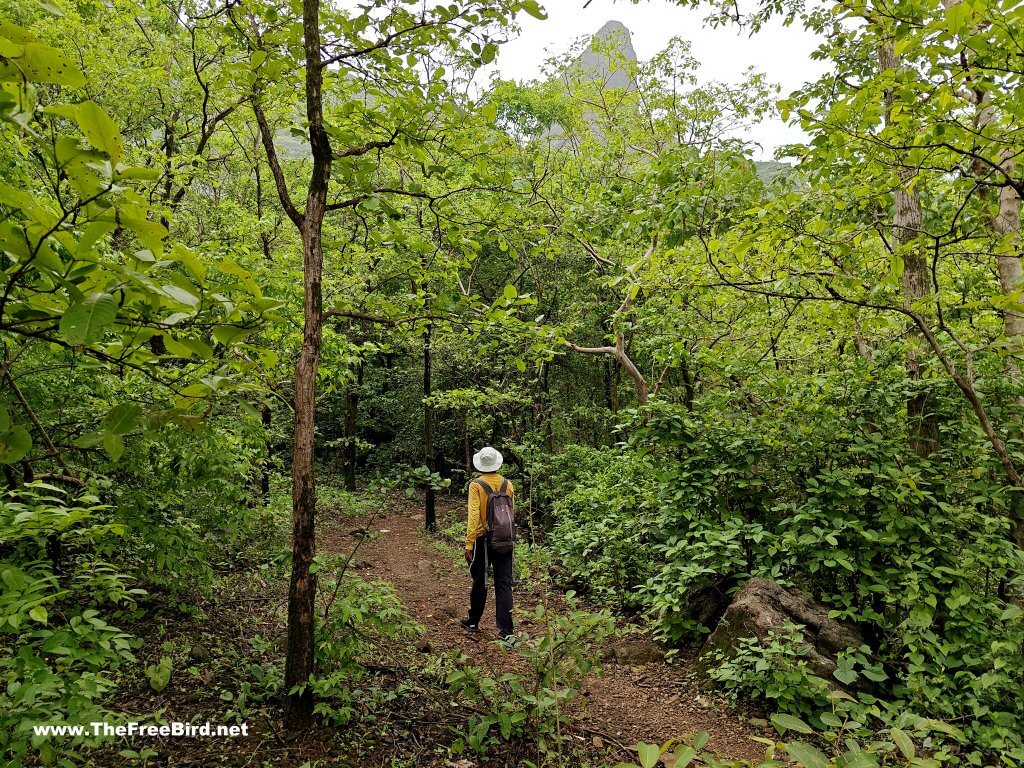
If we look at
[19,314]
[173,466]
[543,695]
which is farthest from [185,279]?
[173,466]

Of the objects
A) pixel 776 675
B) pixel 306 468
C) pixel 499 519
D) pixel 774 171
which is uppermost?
pixel 774 171

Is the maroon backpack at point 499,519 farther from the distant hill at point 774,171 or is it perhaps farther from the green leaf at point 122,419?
the green leaf at point 122,419

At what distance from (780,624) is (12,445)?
544 centimetres

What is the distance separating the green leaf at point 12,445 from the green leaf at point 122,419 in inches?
6.4

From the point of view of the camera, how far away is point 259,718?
328cm

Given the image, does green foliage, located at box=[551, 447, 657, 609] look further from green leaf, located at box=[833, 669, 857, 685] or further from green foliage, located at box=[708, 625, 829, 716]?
green leaf, located at box=[833, 669, 857, 685]

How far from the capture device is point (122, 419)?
1221mm

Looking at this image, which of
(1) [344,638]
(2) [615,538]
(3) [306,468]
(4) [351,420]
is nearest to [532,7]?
(3) [306,468]

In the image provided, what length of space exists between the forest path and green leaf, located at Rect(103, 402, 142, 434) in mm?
2529

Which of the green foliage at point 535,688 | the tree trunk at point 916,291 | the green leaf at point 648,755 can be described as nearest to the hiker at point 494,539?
the green foliage at point 535,688

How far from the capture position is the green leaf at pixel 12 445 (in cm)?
118

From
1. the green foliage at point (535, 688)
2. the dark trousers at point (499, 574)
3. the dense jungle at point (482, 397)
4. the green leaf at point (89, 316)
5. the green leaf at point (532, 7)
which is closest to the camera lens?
the green leaf at point (89, 316)

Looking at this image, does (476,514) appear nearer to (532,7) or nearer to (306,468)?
(306,468)

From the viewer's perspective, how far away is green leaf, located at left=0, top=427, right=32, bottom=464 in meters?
1.18
